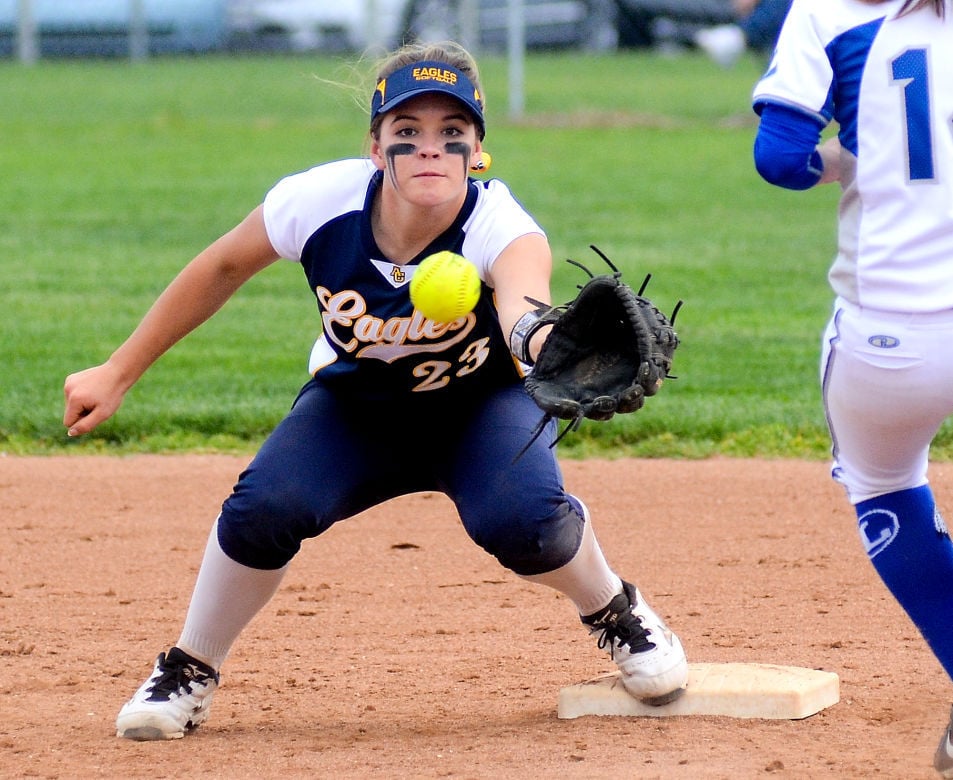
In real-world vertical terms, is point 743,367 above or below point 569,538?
below

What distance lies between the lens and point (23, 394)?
635 cm

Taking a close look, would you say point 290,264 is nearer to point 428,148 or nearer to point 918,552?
point 428,148

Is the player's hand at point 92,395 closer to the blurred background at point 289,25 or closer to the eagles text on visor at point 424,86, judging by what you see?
the eagles text on visor at point 424,86

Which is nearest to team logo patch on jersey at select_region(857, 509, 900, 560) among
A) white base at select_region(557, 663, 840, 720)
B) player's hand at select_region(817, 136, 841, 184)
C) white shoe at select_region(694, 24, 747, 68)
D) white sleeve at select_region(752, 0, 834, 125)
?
white base at select_region(557, 663, 840, 720)

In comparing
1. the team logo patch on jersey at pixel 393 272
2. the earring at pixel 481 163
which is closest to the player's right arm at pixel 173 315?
the team logo patch on jersey at pixel 393 272

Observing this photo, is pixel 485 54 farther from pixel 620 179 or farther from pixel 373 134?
pixel 373 134

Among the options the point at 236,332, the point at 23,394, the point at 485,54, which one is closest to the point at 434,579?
the point at 23,394

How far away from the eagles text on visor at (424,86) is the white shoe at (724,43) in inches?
744

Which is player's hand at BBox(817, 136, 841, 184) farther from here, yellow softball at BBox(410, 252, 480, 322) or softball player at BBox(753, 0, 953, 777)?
yellow softball at BBox(410, 252, 480, 322)

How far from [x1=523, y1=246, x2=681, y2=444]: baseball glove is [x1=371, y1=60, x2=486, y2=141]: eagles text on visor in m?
0.52

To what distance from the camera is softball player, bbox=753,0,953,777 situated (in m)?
2.45

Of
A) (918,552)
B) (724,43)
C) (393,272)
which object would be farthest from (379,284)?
(724,43)

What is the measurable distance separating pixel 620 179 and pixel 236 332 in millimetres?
6064

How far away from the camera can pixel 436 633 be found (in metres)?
3.93
